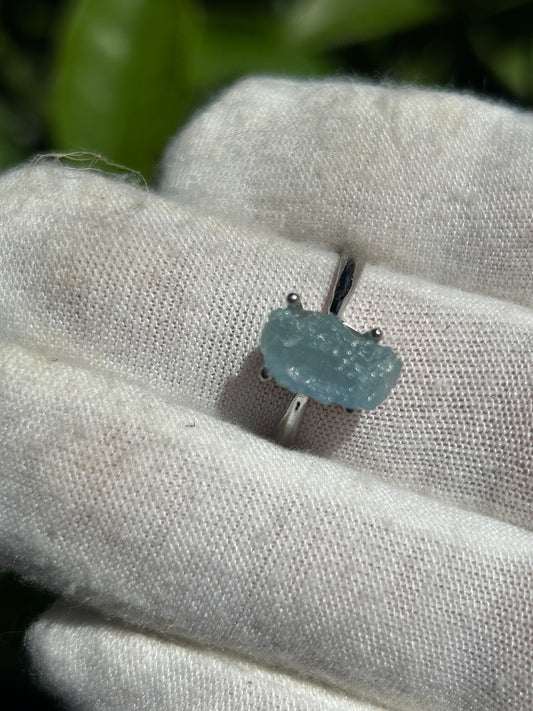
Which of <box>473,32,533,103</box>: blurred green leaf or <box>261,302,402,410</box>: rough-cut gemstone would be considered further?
<box>473,32,533,103</box>: blurred green leaf

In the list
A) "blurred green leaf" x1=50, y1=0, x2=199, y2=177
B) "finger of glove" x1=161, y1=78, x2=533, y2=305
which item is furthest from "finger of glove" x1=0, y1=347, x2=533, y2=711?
"blurred green leaf" x1=50, y1=0, x2=199, y2=177

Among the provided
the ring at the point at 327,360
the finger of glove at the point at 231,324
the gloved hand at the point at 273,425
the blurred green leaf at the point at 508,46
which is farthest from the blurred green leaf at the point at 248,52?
the ring at the point at 327,360

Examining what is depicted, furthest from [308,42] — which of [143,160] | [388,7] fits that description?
[143,160]

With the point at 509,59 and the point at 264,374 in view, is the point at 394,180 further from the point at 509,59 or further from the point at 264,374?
the point at 509,59

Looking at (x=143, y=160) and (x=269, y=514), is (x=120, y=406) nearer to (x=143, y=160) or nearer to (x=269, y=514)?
(x=269, y=514)

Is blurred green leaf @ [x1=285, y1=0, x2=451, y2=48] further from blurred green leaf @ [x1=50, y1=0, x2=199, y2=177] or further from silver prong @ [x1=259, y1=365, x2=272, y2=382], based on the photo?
silver prong @ [x1=259, y1=365, x2=272, y2=382]

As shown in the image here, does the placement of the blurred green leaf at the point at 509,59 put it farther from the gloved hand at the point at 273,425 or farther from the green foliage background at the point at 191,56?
the gloved hand at the point at 273,425
